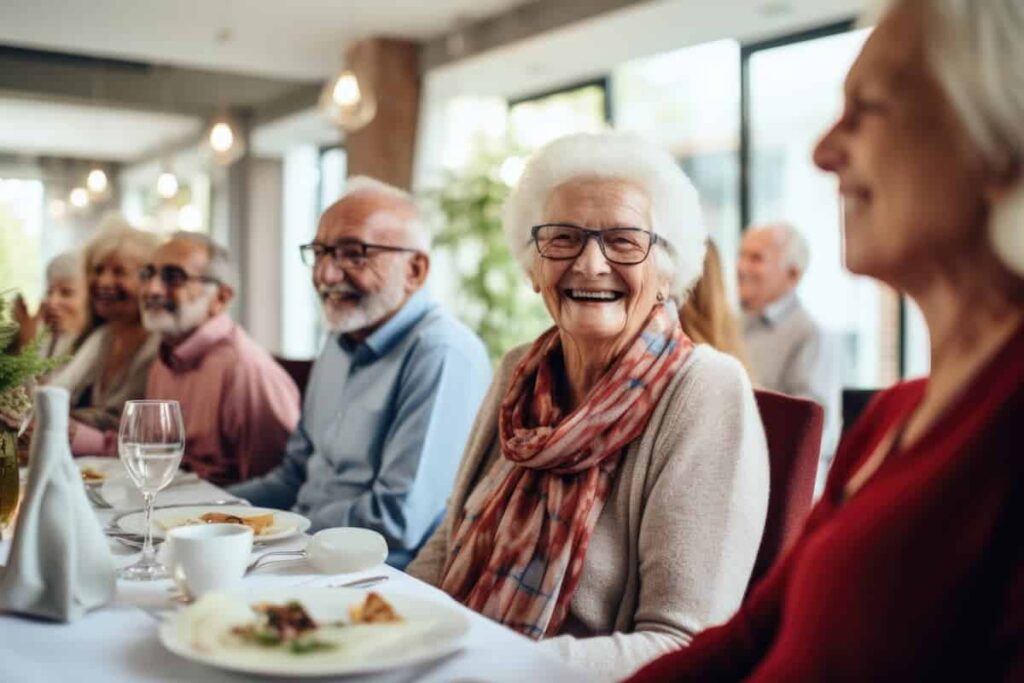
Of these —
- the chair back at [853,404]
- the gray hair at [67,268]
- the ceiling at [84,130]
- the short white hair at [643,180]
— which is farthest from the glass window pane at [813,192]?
the ceiling at [84,130]

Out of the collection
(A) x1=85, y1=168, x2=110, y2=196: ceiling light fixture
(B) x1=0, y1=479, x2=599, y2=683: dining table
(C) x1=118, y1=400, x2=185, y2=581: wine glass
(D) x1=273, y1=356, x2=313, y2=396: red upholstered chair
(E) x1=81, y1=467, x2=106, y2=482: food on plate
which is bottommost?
(E) x1=81, y1=467, x2=106, y2=482: food on plate

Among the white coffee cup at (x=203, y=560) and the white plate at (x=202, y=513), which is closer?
the white coffee cup at (x=203, y=560)

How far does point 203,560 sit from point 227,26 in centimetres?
655

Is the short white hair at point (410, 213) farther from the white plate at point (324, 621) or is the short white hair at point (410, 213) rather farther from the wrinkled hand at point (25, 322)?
the wrinkled hand at point (25, 322)

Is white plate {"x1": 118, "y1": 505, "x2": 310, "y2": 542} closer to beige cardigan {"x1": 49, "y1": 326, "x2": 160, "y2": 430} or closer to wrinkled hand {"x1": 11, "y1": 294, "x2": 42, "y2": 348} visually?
beige cardigan {"x1": 49, "y1": 326, "x2": 160, "y2": 430}

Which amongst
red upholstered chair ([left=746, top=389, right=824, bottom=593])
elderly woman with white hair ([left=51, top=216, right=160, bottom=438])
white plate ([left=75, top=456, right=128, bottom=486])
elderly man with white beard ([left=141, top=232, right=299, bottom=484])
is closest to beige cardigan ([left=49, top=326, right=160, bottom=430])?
elderly woman with white hair ([left=51, top=216, right=160, bottom=438])

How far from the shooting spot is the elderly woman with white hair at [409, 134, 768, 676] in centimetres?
136

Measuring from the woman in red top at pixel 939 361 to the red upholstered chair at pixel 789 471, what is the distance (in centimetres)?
76

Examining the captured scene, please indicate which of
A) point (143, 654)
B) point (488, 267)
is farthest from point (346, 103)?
point (143, 654)

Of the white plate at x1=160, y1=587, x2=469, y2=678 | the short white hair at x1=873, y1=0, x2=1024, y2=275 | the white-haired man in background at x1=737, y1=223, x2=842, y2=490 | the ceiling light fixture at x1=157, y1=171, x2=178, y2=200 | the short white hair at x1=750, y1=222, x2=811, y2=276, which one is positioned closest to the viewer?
the short white hair at x1=873, y1=0, x2=1024, y2=275

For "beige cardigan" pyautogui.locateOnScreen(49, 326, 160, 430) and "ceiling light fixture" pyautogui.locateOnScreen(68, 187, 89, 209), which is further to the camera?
"ceiling light fixture" pyautogui.locateOnScreen(68, 187, 89, 209)

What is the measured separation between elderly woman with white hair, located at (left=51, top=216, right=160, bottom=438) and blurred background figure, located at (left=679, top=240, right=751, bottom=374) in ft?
6.31

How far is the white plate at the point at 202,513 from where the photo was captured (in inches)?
60.0

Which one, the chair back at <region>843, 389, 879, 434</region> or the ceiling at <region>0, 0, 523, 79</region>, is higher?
the ceiling at <region>0, 0, 523, 79</region>
